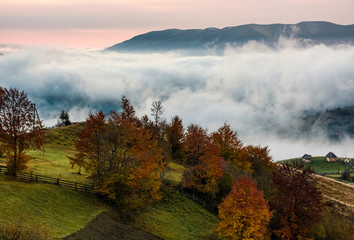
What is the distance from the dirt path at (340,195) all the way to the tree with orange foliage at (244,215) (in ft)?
101

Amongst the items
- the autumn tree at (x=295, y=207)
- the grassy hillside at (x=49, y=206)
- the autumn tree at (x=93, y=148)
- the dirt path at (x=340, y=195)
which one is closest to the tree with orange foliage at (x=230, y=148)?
the dirt path at (x=340, y=195)

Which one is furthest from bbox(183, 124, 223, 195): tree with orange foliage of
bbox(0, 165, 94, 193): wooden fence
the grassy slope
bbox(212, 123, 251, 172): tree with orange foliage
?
bbox(0, 165, 94, 193): wooden fence

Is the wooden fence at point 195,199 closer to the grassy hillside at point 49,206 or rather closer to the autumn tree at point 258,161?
the grassy hillside at point 49,206

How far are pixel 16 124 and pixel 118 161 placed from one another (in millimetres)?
14804

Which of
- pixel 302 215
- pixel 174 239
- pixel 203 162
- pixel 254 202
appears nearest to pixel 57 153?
pixel 203 162

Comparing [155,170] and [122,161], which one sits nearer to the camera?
[122,161]

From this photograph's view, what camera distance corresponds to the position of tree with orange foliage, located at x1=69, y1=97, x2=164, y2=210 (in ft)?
151

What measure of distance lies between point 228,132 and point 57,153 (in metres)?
→ 41.6

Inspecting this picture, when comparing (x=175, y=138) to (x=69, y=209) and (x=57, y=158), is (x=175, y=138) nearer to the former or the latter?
(x=57, y=158)

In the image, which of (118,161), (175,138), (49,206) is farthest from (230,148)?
(49,206)

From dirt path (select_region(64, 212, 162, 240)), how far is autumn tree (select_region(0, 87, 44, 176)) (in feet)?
48.1

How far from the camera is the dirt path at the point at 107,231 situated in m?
35.8

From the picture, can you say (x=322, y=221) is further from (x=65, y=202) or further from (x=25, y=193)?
(x=25, y=193)

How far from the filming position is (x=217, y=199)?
64.2 m
